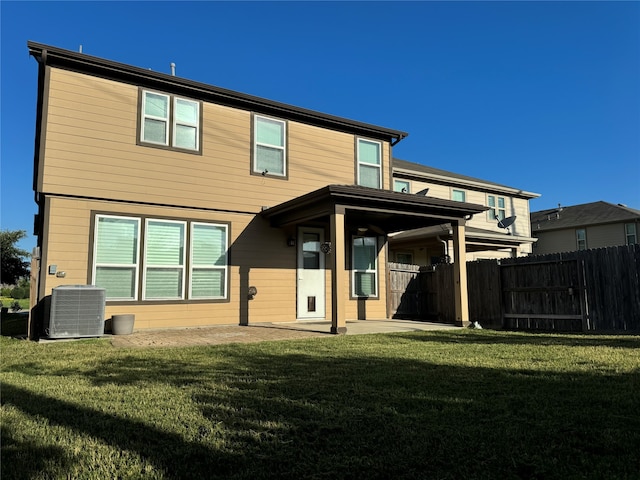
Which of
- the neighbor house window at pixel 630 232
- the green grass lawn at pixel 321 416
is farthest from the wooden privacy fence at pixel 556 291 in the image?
the neighbor house window at pixel 630 232

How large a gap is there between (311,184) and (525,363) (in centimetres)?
701

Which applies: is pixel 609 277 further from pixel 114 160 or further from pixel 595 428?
pixel 114 160

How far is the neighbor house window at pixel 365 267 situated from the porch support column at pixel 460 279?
237 cm

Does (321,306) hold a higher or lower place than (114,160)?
lower

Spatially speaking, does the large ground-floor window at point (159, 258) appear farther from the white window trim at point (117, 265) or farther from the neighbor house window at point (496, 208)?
the neighbor house window at point (496, 208)

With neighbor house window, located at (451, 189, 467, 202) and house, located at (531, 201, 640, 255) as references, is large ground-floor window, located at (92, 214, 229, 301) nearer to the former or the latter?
neighbor house window, located at (451, 189, 467, 202)

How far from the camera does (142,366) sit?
479 cm

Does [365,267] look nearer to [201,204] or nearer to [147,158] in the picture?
[201,204]

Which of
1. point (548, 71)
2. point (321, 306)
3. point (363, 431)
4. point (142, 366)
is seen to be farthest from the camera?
point (548, 71)

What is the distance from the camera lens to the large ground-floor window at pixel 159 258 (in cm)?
816

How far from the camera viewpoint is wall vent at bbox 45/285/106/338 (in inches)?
277

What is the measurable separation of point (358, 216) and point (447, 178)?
27.9ft

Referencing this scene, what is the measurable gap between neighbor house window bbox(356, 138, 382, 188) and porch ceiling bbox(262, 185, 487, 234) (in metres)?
1.25

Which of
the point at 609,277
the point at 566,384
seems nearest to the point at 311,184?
the point at 609,277
